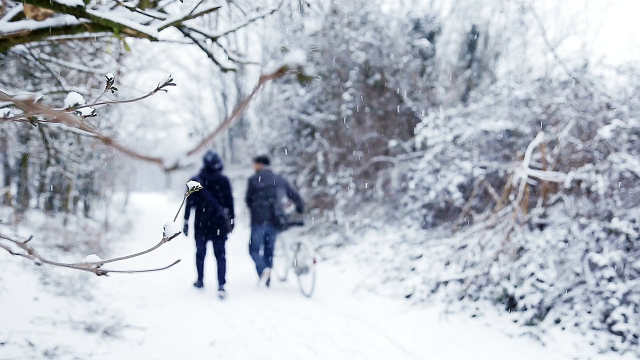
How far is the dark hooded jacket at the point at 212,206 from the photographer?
19.6ft

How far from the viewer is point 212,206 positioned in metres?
6.06

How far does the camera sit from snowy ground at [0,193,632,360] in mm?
4227

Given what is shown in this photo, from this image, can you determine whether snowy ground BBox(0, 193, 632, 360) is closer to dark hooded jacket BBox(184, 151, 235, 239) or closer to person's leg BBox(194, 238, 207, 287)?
person's leg BBox(194, 238, 207, 287)

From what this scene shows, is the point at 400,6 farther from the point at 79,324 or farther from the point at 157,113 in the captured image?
the point at 157,113

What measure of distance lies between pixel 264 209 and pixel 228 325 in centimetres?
197

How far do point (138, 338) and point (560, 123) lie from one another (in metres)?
5.82

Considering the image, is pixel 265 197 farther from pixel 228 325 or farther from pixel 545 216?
pixel 545 216

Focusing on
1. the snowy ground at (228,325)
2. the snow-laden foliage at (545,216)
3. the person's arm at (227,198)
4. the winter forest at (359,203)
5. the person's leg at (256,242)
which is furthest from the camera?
the person's leg at (256,242)

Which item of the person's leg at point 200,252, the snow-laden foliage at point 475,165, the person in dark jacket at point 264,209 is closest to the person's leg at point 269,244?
the person in dark jacket at point 264,209

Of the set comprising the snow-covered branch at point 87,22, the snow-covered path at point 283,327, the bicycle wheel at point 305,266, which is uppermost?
the snow-covered branch at point 87,22

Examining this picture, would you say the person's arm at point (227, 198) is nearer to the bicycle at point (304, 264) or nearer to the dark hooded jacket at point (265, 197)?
the dark hooded jacket at point (265, 197)

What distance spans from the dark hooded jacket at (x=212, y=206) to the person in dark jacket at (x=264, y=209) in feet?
1.64

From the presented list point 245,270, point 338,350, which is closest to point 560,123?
point 338,350

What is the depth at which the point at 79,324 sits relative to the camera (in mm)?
4598
